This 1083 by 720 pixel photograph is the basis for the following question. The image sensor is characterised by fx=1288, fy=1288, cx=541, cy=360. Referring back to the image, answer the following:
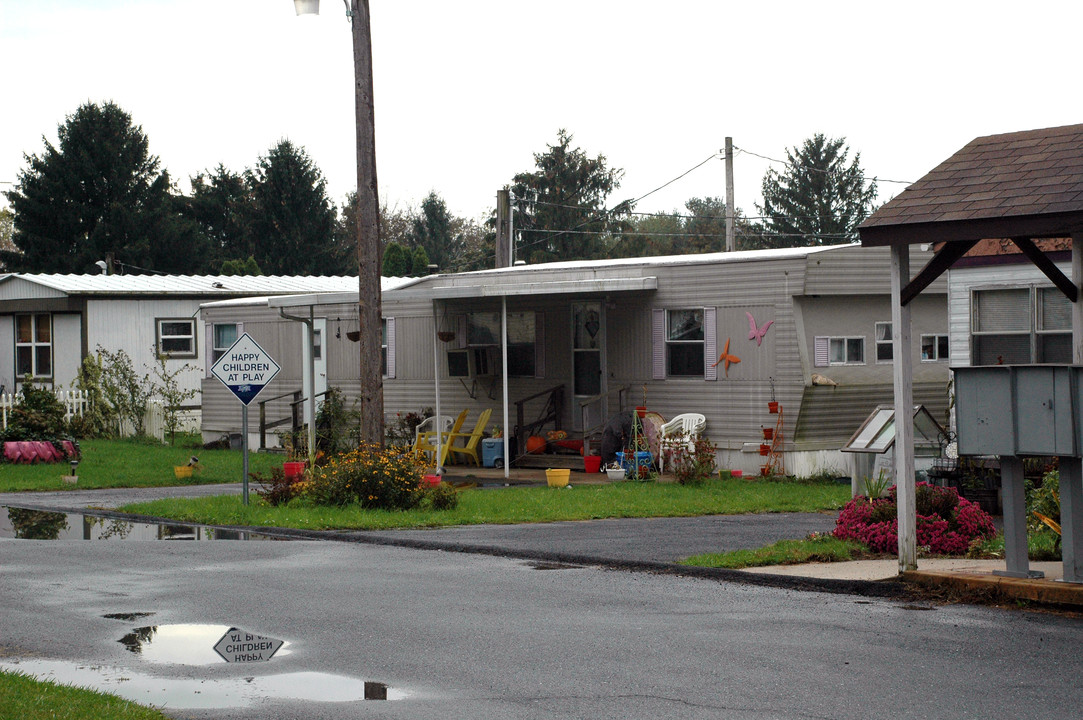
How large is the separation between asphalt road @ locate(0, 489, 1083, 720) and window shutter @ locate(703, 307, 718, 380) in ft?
30.6

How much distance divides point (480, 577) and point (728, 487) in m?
8.39

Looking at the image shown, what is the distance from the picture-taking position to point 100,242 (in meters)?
57.3

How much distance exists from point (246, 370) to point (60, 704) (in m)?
10.9

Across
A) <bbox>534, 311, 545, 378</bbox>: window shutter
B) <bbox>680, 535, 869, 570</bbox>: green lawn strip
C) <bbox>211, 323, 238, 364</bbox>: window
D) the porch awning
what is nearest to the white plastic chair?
the porch awning

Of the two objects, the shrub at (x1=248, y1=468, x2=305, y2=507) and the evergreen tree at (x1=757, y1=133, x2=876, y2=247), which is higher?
the evergreen tree at (x1=757, y1=133, x2=876, y2=247)

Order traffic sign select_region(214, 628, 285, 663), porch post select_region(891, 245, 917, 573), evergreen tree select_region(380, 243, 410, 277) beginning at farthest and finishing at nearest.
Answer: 1. evergreen tree select_region(380, 243, 410, 277)
2. porch post select_region(891, 245, 917, 573)
3. traffic sign select_region(214, 628, 285, 663)

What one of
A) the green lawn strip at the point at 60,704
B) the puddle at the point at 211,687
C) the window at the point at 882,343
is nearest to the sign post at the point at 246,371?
the puddle at the point at 211,687

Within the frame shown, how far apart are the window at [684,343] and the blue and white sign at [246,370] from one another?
733cm

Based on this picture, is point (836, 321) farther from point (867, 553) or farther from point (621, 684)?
point (621, 684)

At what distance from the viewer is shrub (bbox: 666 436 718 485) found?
1984cm

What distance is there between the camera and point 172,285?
34.3 m

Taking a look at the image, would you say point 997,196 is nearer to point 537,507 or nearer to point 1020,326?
point 1020,326

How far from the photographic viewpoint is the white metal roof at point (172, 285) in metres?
32.2

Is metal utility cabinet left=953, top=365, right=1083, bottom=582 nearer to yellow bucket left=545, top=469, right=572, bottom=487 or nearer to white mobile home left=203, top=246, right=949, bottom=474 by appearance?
yellow bucket left=545, top=469, right=572, bottom=487
